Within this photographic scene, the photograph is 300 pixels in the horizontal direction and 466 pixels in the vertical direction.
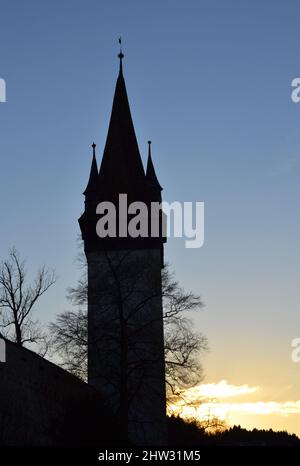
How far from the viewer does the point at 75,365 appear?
25719 mm

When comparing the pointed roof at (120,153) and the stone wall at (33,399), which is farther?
the pointed roof at (120,153)

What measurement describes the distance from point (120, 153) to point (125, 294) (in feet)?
48.9

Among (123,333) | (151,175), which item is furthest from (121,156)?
→ (123,333)

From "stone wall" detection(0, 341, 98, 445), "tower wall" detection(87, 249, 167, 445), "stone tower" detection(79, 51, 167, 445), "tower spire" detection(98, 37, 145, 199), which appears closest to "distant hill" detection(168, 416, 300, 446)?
"stone tower" detection(79, 51, 167, 445)

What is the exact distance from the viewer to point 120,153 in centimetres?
4444

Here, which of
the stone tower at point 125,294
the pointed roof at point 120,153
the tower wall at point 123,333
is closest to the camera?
the tower wall at point 123,333

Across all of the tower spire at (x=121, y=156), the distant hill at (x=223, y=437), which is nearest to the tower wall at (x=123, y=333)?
the distant hill at (x=223, y=437)

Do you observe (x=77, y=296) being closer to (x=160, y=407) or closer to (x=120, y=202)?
(x=160, y=407)

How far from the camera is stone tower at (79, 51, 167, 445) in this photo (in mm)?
25672

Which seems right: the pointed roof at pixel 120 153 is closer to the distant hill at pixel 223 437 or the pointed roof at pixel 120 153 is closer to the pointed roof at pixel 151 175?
the pointed roof at pixel 151 175

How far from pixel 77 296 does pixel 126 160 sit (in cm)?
1900

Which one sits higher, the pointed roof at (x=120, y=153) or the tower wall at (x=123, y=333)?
the pointed roof at (x=120, y=153)

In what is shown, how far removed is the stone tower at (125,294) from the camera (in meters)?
25.7
